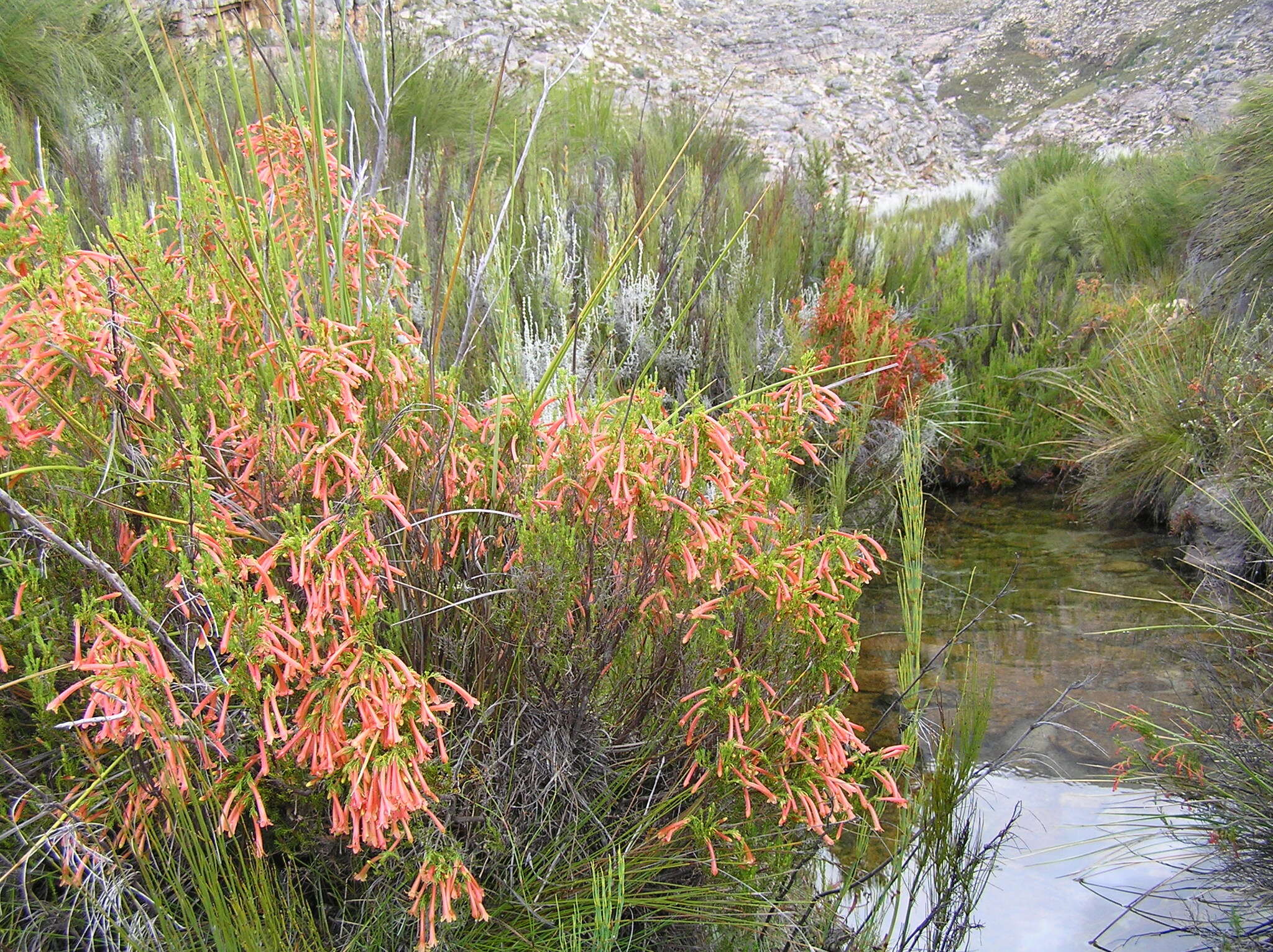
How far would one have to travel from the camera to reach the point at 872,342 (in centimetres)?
497

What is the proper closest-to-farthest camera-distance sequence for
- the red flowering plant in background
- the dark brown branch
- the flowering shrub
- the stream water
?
the dark brown branch, the red flowering plant in background, the stream water, the flowering shrub

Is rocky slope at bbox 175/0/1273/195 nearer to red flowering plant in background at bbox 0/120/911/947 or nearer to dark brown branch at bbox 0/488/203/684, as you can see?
red flowering plant in background at bbox 0/120/911/947

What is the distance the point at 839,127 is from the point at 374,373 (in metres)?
26.3

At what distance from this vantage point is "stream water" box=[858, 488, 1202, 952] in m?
2.49

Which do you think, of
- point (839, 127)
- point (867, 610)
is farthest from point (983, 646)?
point (839, 127)

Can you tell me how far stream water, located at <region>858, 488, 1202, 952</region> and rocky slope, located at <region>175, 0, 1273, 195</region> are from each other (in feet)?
47.8

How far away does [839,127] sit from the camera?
83.4 feet

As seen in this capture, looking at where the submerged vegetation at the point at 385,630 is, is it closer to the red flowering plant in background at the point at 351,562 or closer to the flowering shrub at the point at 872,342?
the red flowering plant in background at the point at 351,562

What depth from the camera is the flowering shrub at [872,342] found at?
4.96m

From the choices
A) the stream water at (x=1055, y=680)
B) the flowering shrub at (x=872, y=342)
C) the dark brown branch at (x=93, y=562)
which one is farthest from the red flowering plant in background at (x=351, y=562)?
the flowering shrub at (x=872, y=342)

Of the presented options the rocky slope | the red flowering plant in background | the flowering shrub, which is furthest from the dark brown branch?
the rocky slope

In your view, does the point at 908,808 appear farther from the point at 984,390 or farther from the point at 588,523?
the point at 984,390

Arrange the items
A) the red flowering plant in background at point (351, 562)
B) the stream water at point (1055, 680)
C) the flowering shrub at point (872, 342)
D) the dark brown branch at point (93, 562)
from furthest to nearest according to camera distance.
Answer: the flowering shrub at point (872, 342), the stream water at point (1055, 680), the red flowering plant in background at point (351, 562), the dark brown branch at point (93, 562)

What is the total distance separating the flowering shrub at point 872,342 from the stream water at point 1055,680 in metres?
0.88
